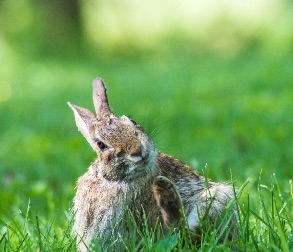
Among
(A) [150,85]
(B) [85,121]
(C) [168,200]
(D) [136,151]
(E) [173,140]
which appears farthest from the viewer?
(A) [150,85]

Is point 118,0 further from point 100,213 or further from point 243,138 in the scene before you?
point 100,213

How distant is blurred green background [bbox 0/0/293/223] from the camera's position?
6.28m

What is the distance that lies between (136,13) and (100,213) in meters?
20.6

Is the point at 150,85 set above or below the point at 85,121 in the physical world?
above

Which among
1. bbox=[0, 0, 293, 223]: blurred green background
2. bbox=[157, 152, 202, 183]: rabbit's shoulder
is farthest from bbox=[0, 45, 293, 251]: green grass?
bbox=[157, 152, 202, 183]: rabbit's shoulder

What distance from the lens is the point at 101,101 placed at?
3.94 metres

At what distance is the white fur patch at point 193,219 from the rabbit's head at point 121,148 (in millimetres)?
345

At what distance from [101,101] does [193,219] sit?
741 mm

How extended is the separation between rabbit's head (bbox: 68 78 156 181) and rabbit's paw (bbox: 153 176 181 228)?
15cm

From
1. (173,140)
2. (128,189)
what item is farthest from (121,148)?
(173,140)

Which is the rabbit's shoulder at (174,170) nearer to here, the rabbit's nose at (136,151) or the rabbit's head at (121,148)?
the rabbit's head at (121,148)

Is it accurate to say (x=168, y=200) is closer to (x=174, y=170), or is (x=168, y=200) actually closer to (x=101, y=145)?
(x=174, y=170)

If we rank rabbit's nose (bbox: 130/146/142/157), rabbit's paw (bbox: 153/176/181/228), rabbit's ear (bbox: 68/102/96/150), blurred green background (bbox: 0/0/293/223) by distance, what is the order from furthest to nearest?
blurred green background (bbox: 0/0/293/223), rabbit's ear (bbox: 68/102/96/150), rabbit's paw (bbox: 153/176/181/228), rabbit's nose (bbox: 130/146/142/157)

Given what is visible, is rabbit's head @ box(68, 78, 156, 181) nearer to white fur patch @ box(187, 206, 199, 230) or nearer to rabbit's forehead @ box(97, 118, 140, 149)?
rabbit's forehead @ box(97, 118, 140, 149)
